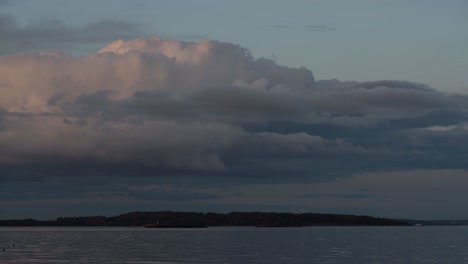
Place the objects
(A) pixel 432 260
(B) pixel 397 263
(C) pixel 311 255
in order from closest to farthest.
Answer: (B) pixel 397 263 < (A) pixel 432 260 < (C) pixel 311 255

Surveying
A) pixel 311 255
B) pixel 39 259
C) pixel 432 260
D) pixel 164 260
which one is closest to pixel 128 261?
pixel 164 260

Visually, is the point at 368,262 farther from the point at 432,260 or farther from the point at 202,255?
the point at 202,255

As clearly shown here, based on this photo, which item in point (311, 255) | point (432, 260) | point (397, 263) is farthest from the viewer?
point (311, 255)

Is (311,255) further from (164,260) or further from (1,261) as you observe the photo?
(1,261)

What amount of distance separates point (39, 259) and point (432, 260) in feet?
167

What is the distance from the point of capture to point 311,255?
106m

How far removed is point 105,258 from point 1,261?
13168 millimetres

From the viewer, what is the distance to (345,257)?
101500 millimetres

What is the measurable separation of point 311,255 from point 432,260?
17.1 metres

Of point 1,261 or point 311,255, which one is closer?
point 1,261

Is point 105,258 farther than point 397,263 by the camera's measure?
Yes

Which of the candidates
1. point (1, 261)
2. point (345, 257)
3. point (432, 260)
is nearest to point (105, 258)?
point (1, 261)

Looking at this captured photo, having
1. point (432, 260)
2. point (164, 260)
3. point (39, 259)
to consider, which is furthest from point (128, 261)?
point (432, 260)

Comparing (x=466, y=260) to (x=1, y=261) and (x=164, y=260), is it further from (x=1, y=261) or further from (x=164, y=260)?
(x=1, y=261)
